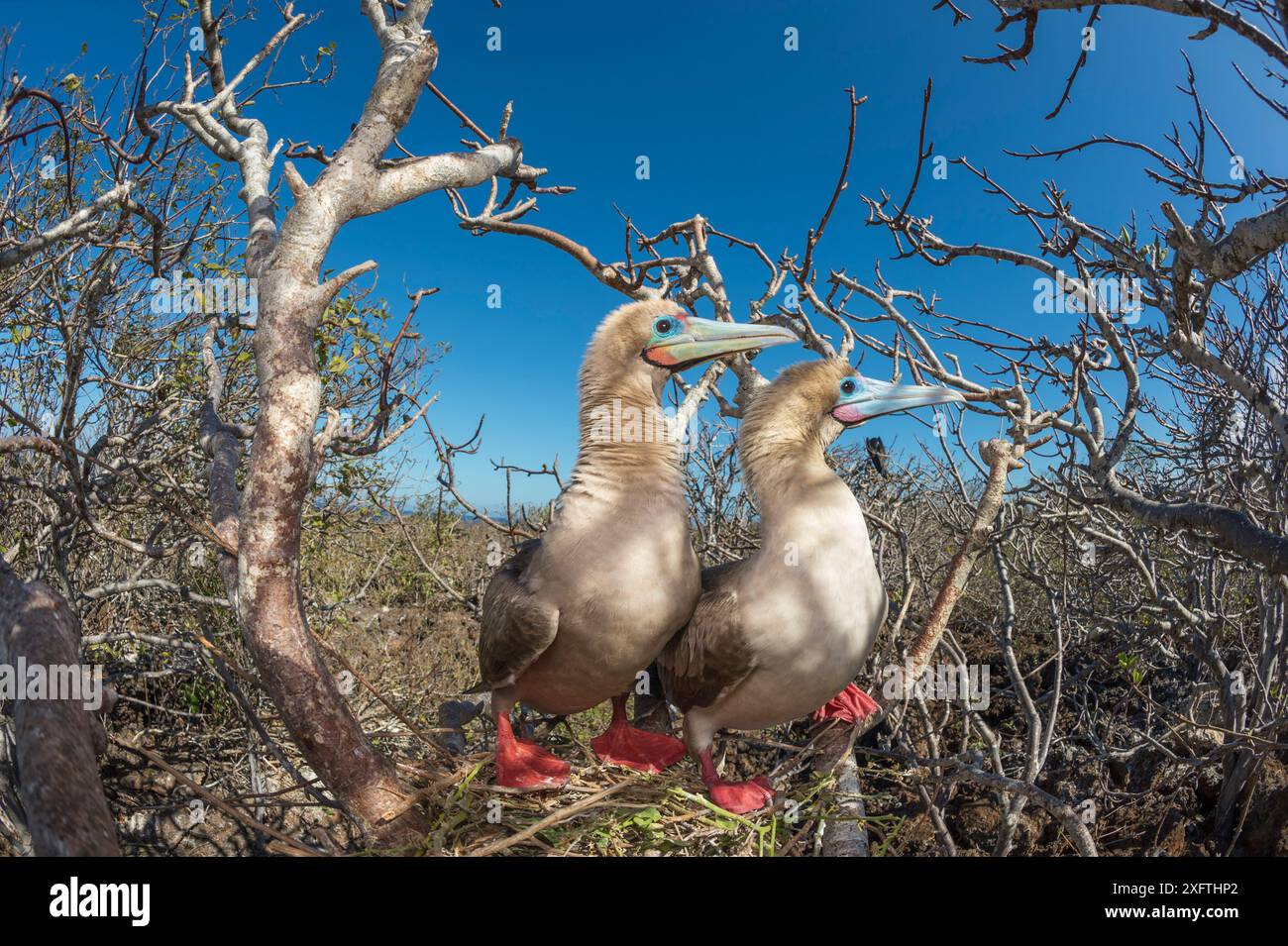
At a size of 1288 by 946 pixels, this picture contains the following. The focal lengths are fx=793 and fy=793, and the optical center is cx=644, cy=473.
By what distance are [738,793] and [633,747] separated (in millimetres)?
574

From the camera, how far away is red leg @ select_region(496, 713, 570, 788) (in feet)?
8.63

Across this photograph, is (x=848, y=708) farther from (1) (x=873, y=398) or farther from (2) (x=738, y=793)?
(1) (x=873, y=398)

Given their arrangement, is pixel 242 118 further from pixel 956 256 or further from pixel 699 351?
pixel 956 256

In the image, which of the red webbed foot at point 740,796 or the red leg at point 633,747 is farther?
the red leg at point 633,747

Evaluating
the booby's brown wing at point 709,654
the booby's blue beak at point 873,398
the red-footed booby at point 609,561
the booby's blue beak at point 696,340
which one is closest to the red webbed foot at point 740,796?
the booby's brown wing at point 709,654

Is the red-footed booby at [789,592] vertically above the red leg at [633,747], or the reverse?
the red-footed booby at [789,592]

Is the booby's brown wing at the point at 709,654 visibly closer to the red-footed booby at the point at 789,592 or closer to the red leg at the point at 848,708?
the red-footed booby at the point at 789,592

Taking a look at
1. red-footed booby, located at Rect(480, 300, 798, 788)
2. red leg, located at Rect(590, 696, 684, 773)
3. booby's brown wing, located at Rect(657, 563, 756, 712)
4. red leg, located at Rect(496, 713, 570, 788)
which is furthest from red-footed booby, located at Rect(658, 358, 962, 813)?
red leg, located at Rect(496, 713, 570, 788)

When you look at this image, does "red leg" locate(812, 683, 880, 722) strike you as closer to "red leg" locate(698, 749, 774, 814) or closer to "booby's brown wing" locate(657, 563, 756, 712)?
"red leg" locate(698, 749, 774, 814)

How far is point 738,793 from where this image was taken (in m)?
2.65

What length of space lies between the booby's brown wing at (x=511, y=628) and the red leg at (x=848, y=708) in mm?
1142

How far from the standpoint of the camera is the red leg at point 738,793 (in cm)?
261
